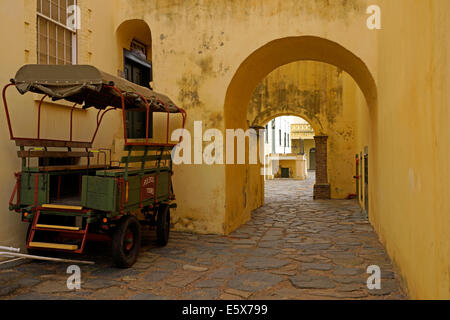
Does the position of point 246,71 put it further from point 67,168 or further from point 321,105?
point 321,105

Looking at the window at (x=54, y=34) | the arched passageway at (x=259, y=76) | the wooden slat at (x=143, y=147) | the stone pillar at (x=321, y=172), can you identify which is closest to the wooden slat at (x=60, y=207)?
the wooden slat at (x=143, y=147)

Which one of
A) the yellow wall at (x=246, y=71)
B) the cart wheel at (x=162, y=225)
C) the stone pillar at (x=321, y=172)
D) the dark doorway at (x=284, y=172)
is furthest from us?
the dark doorway at (x=284, y=172)

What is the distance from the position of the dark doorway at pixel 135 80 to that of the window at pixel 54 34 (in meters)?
1.97

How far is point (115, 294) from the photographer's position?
4.59m

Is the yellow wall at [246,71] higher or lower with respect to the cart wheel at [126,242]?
higher

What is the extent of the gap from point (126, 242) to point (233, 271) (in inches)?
67.9

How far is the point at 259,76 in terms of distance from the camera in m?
9.44

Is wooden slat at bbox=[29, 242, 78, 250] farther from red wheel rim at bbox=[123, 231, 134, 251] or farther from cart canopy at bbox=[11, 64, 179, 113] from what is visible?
cart canopy at bbox=[11, 64, 179, 113]

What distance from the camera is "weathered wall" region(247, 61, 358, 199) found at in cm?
1532

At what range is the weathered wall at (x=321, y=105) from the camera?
15320 mm

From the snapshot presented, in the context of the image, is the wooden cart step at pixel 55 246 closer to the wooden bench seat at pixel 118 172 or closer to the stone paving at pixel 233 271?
the stone paving at pixel 233 271

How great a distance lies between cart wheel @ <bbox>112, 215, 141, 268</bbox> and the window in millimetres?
3590

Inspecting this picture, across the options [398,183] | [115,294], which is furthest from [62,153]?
[398,183]
